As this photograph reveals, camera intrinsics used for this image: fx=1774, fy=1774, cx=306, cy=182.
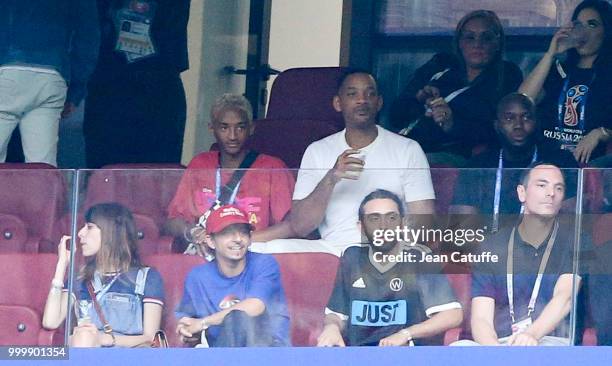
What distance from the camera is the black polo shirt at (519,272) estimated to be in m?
5.73

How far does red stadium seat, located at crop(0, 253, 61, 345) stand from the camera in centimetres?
595

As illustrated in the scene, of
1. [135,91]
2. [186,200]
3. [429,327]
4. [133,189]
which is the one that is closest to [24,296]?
[133,189]

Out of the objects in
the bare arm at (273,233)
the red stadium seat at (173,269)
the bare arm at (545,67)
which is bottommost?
the red stadium seat at (173,269)

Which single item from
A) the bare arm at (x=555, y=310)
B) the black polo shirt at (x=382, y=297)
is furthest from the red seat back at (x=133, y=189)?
the bare arm at (x=555, y=310)

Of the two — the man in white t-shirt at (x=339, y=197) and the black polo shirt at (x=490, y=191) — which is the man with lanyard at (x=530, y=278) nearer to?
the black polo shirt at (x=490, y=191)

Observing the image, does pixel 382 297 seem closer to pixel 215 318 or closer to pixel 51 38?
pixel 215 318

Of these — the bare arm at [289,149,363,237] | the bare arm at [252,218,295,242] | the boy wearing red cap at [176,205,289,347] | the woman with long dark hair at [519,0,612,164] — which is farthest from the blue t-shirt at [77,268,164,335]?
the woman with long dark hair at [519,0,612,164]

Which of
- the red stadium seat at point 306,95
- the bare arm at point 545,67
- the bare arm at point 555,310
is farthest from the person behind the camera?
the red stadium seat at point 306,95

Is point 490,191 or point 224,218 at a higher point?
point 490,191

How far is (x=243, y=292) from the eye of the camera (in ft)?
19.2

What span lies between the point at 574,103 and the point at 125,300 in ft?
8.32

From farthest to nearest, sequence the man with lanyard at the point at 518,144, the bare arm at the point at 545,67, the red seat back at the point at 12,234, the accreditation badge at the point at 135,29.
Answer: the accreditation badge at the point at 135,29
the bare arm at the point at 545,67
the man with lanyard at the point at 518,144
the red seat back at the point at 12,234

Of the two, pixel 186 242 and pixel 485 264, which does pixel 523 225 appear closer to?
pixel 485 264

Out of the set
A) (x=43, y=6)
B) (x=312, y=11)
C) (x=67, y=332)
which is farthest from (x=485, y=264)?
(x=312, y=11)
